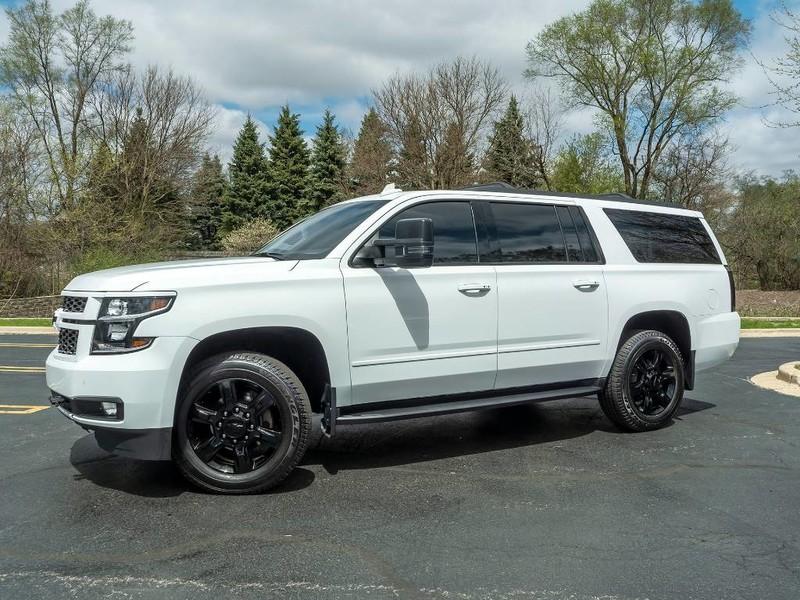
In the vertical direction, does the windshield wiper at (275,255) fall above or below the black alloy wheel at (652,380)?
above

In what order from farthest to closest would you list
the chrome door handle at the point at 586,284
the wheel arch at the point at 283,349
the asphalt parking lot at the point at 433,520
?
the chrome door handle at the point at 586,284 < the wheel arch at the point at 283,349 < the asphalt parking lot at the point at 433,520

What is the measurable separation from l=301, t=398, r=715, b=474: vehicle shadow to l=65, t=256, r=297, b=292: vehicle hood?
5.04ft

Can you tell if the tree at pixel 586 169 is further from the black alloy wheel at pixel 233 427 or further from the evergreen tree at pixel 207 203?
the black alloy wheel at pixel 233 427

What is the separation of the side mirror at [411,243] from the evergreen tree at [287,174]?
46699 millimetres

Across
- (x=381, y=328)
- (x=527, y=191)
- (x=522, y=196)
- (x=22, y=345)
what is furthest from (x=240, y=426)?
(x=22, y=345)

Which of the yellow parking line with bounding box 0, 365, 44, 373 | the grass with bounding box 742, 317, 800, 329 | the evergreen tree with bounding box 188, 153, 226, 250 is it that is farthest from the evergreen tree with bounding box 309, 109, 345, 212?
the yellow parking line with bounding box 0, 365, 44, 373

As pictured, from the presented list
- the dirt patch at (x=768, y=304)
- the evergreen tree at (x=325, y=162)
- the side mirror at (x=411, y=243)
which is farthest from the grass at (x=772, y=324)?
the evergreen tree at (x=325, y=162)

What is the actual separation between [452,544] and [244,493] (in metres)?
1.45

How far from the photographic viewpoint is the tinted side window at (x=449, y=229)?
480 cm

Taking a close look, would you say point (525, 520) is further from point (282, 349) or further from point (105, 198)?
point (105, 198)

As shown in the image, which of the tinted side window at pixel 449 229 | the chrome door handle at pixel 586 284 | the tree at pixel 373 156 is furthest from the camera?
the tree at pixel 373 156

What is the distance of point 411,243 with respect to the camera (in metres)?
4.25

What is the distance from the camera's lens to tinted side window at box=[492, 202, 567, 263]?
5.13m

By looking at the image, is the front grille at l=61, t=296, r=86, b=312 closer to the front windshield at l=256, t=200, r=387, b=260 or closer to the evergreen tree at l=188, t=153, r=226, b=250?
the front windshield at l=256, t=200, r=387, b=260
